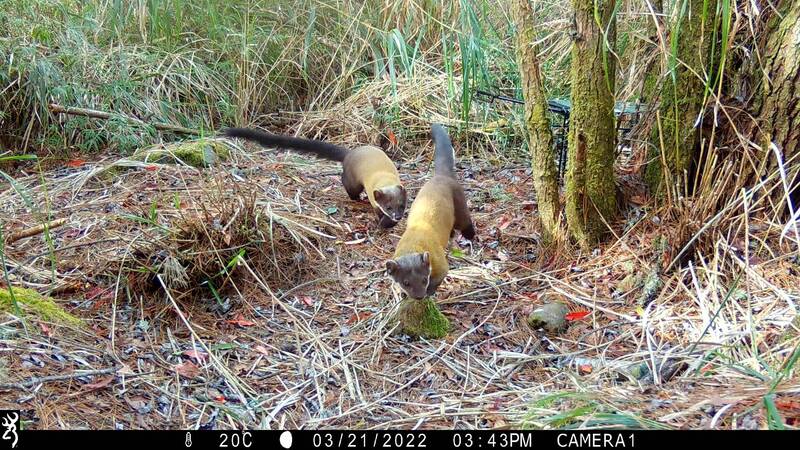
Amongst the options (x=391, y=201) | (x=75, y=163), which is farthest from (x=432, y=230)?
(x=75, y=163)

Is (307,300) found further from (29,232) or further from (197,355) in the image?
(29,232)

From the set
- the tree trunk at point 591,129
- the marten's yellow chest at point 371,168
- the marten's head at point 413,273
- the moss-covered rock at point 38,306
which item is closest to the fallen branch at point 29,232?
the moss-covered rock at point 38,306

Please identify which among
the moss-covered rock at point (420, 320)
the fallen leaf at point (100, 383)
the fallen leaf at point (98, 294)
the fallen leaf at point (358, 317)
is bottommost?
the fallen leaf at point (358, 317)

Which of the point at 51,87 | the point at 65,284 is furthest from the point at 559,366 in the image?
the point at 51,87

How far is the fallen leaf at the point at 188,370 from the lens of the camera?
3154 millimetres

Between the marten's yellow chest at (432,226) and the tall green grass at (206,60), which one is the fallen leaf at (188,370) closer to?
the marten's yellow chest at (432,226)

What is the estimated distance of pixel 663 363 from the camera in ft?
9.86

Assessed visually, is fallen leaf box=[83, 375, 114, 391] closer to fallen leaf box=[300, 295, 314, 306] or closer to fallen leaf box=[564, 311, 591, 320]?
fallen leaf box=[300, 295, 314, 306]

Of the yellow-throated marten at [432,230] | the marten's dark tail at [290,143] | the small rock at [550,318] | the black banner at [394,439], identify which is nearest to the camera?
the black banner at [394,439]

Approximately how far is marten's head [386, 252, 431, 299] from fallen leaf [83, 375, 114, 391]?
1.45 metres

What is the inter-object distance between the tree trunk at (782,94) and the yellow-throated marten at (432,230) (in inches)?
66.5

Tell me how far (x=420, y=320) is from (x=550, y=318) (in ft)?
2.13

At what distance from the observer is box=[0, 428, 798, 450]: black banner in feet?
7.07

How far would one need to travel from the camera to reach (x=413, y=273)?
3.71 meters
